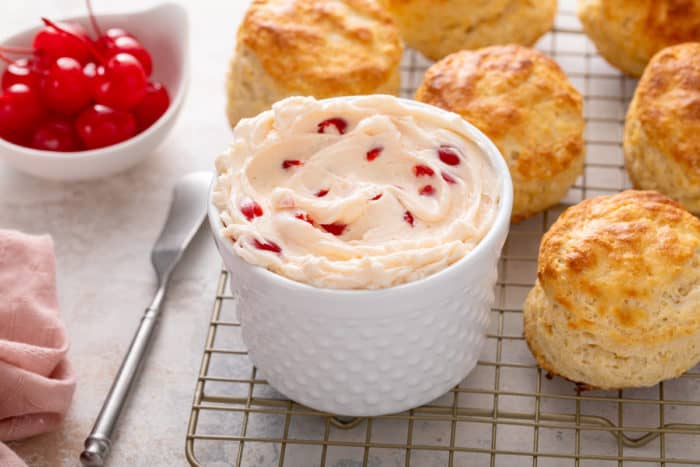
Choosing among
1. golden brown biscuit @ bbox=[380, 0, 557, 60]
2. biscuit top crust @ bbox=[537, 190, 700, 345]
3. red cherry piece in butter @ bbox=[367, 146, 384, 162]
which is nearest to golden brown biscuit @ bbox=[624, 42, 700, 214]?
biscuit top crust @ bbox=[537, 190, 700, 345]

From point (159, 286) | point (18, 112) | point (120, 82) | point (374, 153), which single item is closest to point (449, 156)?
point (374, 153)

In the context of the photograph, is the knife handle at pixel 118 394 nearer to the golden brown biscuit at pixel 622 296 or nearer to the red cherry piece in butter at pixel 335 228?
the red cherry piece in butter at pixel 335 228

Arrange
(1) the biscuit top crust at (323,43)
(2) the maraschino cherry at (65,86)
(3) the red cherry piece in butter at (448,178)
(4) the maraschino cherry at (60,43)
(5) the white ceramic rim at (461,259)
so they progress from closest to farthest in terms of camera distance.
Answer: (5) the white ceramic rim at (461,259) < (3) the red cherry piece in butter at (448,178) < (1) the biscuit top crust at (323,43) < (2) the maraschino cherry at (65,86) < (4) the maraschino cherry at (60,43)

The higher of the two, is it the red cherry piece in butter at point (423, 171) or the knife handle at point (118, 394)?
the red cherry piece in butter at point (423, 171)

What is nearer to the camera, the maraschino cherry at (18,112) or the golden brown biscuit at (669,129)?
the golden brown biscuit at (669,129)

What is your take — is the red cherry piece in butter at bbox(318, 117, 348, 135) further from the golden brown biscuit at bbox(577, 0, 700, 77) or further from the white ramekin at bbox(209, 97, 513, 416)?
the golden brown biscuit at bbox(577, 0, 700, 77)

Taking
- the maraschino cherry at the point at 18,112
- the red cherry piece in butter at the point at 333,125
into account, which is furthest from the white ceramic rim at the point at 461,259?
the maraschino cherry at the point at 18,112
